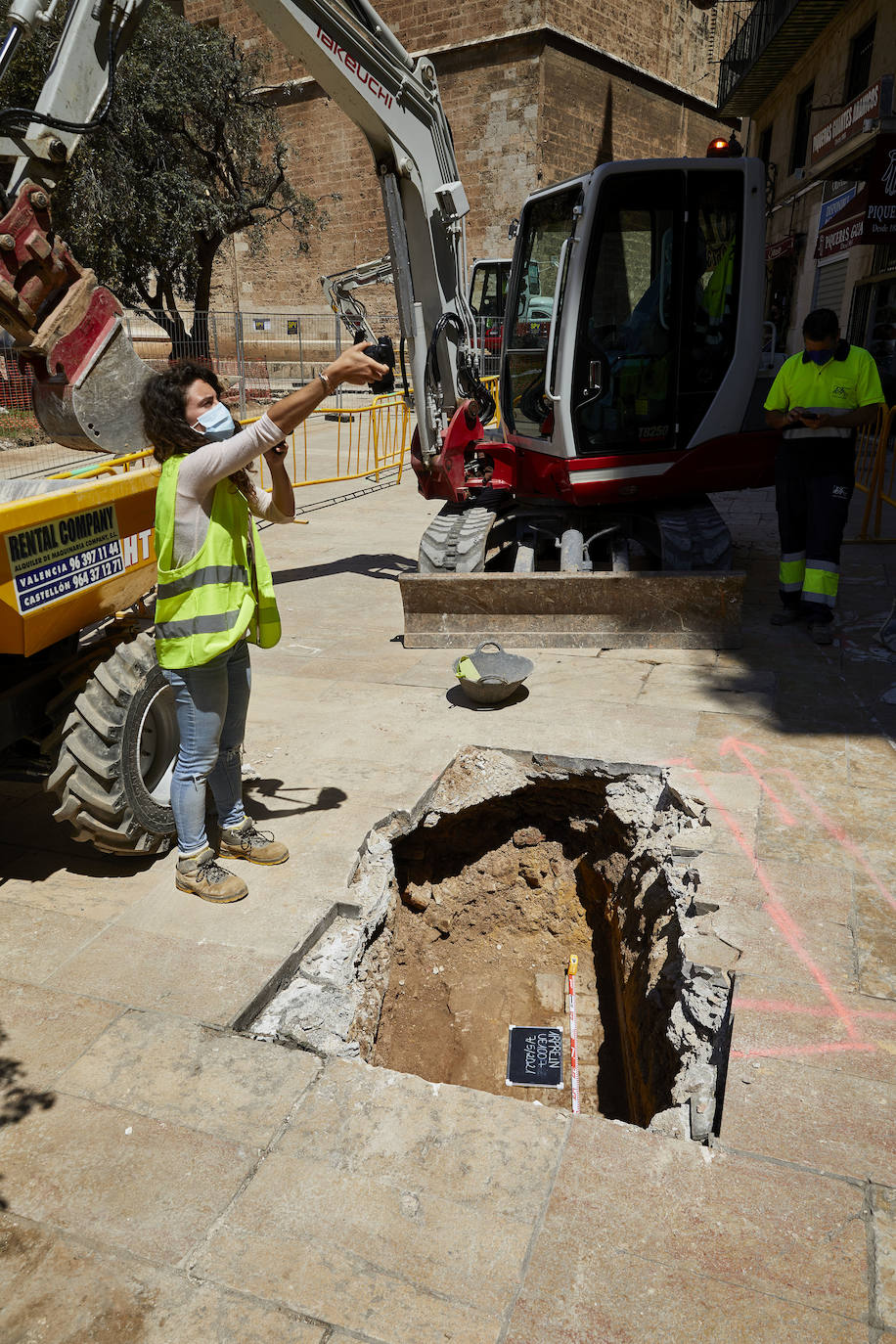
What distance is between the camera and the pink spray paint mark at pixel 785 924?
9.75ft

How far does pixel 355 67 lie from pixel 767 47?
679 inches

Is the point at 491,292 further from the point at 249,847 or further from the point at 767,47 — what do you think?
the point at 249,847

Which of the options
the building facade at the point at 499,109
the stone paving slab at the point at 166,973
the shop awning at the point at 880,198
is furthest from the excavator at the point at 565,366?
the building facade at the point at 499,109

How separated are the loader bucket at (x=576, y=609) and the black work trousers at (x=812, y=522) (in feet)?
2.02

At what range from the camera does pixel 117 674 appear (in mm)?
3650

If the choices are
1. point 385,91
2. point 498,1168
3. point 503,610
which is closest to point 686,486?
point 503,610

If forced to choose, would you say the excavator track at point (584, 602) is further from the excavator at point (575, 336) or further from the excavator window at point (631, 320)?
the excavator window at point (631, 320)

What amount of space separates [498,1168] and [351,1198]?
40cm

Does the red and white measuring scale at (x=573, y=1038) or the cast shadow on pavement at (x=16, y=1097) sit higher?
the cast shadow on pavement at (x=16, y=1097)

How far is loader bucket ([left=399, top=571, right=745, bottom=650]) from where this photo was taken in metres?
6.23

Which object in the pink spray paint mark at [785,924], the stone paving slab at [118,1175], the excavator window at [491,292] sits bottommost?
the stone paving slab at [118,1175]

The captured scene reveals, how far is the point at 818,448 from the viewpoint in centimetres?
615

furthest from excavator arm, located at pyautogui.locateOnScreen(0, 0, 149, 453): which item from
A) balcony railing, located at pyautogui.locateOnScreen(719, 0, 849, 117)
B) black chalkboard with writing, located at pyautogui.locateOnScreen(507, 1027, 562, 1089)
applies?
balcony railing, located at pyautogui.locateOnScreen(719, 0, 849, 117)

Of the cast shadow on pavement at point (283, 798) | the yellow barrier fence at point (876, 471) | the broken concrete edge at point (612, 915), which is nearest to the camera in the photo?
the broken concrete edge at point (612, 915)
